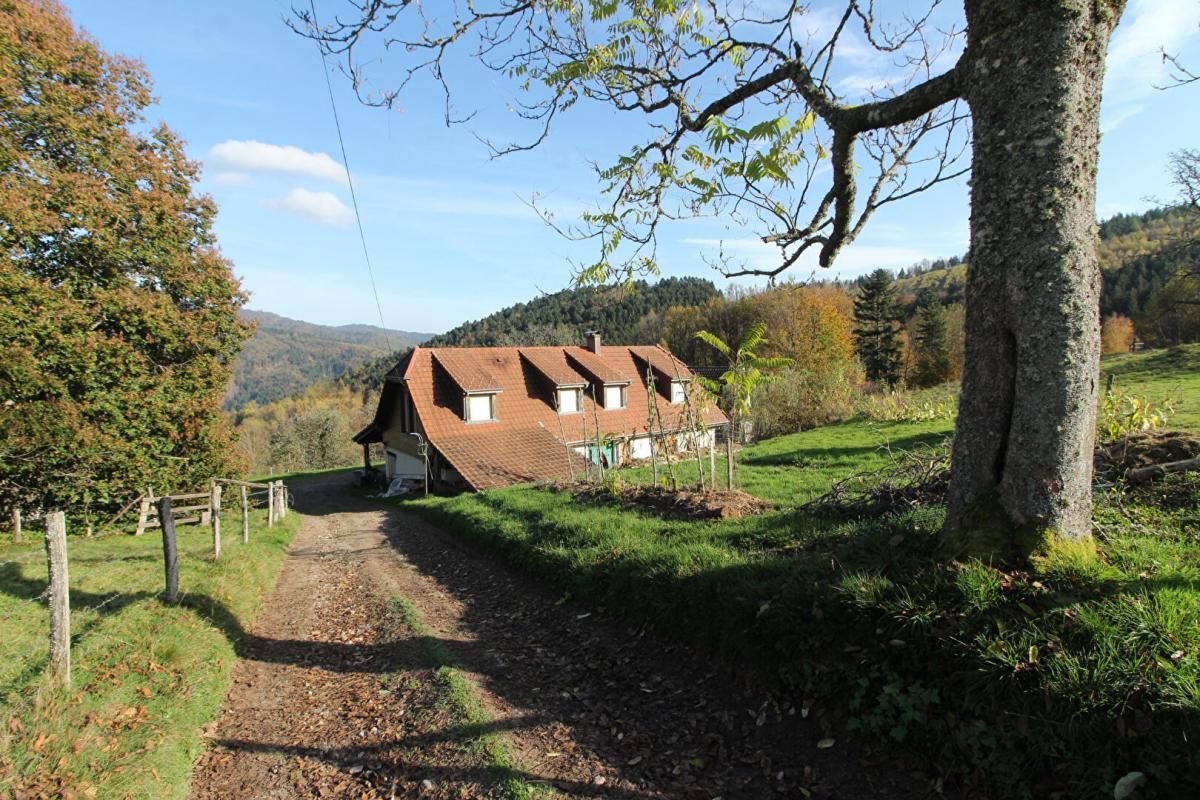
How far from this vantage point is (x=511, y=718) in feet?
16.1

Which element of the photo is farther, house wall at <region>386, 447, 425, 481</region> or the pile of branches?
house wall at <region>386, 447, 425, 481</region>

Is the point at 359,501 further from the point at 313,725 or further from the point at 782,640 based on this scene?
the point at 782,640

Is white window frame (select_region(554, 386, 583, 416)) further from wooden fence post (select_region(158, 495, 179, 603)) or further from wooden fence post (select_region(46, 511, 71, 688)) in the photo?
wooden fence post (select_region(46, 511, 71, 688))

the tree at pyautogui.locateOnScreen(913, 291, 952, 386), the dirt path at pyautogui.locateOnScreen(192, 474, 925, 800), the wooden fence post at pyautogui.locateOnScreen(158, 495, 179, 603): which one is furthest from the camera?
the tree at pyautogui.locateOnScreen(913, 291, 952, 386)

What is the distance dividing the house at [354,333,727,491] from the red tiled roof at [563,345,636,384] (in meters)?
0.06

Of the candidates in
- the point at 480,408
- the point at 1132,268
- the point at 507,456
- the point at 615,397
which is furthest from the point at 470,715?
the point at 1132,268

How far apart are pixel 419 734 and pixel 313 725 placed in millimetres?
1229

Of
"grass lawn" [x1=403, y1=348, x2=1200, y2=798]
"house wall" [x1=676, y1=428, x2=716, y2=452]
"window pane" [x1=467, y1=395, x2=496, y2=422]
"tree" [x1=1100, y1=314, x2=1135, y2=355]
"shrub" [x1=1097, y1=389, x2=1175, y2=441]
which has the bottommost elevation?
"grass lawn" [x1=403, y1=348, x2=1200, y2=798]

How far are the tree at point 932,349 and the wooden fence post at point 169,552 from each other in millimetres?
58010

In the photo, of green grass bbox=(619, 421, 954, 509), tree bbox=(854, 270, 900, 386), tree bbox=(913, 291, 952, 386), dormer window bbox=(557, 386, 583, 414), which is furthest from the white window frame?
tree bbox=(913, 291, 952, 386)

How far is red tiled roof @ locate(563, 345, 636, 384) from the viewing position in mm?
26734

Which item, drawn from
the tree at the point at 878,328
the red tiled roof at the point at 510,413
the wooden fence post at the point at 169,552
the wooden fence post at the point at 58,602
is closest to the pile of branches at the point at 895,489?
the wooden fence post at the point at 58,602

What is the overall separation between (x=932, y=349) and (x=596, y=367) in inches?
1655

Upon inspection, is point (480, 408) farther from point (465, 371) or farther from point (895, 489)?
point (895, 489)
